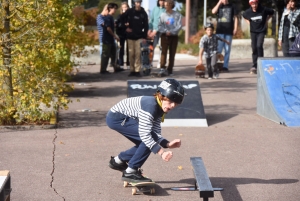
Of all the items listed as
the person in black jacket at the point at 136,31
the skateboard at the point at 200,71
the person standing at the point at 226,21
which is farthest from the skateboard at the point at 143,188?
A: the person standing at the point at 226,21

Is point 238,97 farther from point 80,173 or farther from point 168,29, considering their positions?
point 80,173

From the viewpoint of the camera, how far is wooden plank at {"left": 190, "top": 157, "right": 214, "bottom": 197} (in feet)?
19.3

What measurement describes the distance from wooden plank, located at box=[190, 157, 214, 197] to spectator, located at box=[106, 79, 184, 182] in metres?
0.33

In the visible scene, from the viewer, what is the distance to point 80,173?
777cm

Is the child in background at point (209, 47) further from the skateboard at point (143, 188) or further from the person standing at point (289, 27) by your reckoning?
the skateboard at point (143, 188)

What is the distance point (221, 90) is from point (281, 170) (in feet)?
24.0

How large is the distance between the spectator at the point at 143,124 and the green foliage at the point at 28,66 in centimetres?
342

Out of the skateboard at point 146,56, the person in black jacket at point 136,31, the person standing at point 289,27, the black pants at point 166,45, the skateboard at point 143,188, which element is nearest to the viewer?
the skateboard at point 143,188

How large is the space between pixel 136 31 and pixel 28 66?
7413 mm

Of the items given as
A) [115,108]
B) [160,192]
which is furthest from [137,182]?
[115,108]

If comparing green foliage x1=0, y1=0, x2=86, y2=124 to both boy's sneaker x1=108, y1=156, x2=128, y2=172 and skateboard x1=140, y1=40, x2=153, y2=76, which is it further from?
skateboard x1=140, y1=40, x2=153, y2=76

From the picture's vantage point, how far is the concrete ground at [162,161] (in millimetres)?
6961

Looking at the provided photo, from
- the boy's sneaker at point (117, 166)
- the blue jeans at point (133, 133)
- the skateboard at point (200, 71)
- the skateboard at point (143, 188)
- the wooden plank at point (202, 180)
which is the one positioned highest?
the blue jeans at point (133, 133)

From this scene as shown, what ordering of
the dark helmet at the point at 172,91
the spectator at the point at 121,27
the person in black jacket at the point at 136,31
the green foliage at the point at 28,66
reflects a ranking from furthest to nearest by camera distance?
the spectator at the point at 121,27
the person in black jacket at the point at 136,31
the green foliage at the point at 28,66
the dark helmet at the point at 172,91
